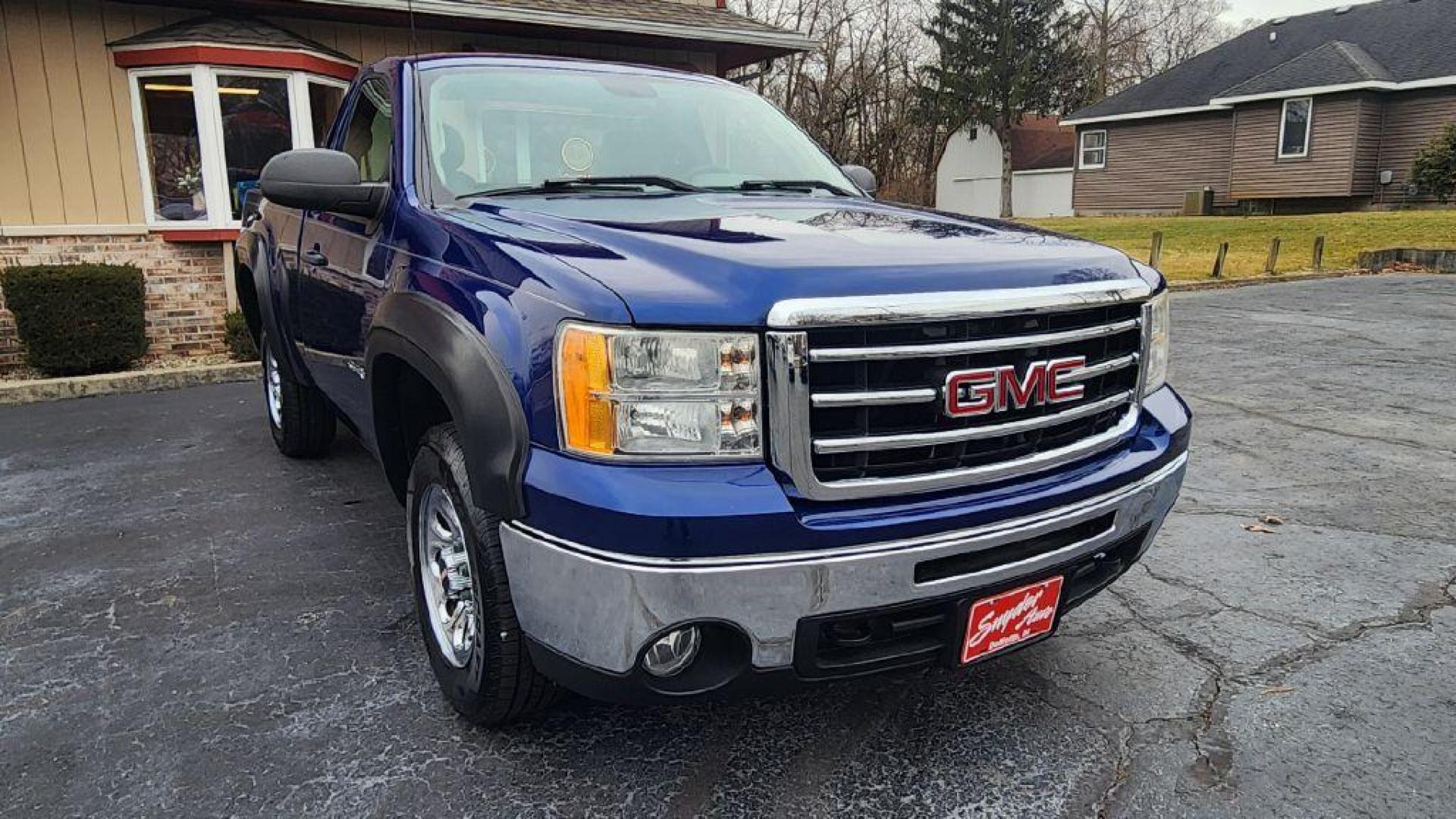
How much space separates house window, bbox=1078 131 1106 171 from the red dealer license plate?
108 feet

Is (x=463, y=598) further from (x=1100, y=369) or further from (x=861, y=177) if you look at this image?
(x=861, y=177)

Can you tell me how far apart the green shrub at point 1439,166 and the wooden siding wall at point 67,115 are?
25.9 meters

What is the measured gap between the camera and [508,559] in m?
2.06

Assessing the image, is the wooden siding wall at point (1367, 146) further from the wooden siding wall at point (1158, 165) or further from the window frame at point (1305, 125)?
→ the wooden siding wall at point (1158, 165)

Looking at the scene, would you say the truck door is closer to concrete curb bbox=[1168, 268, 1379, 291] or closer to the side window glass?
the side window glass

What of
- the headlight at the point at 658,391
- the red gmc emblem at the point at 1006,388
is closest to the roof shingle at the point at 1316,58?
the red gmc emblem at the point at 1006,388

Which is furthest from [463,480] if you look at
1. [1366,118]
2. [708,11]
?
[1366,118]

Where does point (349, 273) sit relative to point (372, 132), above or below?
below

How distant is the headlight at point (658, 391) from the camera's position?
1.88 meters

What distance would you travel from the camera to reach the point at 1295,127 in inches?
1015

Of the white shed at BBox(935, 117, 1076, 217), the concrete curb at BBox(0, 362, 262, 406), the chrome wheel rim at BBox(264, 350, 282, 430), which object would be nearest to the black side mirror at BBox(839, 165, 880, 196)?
the chrome wheel rim at BBox(264, 350, 282, 430)

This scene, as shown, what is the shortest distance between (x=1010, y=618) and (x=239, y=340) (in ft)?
26.4

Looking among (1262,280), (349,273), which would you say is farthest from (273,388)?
(1262,280)

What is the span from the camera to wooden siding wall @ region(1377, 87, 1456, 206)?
23719mm
